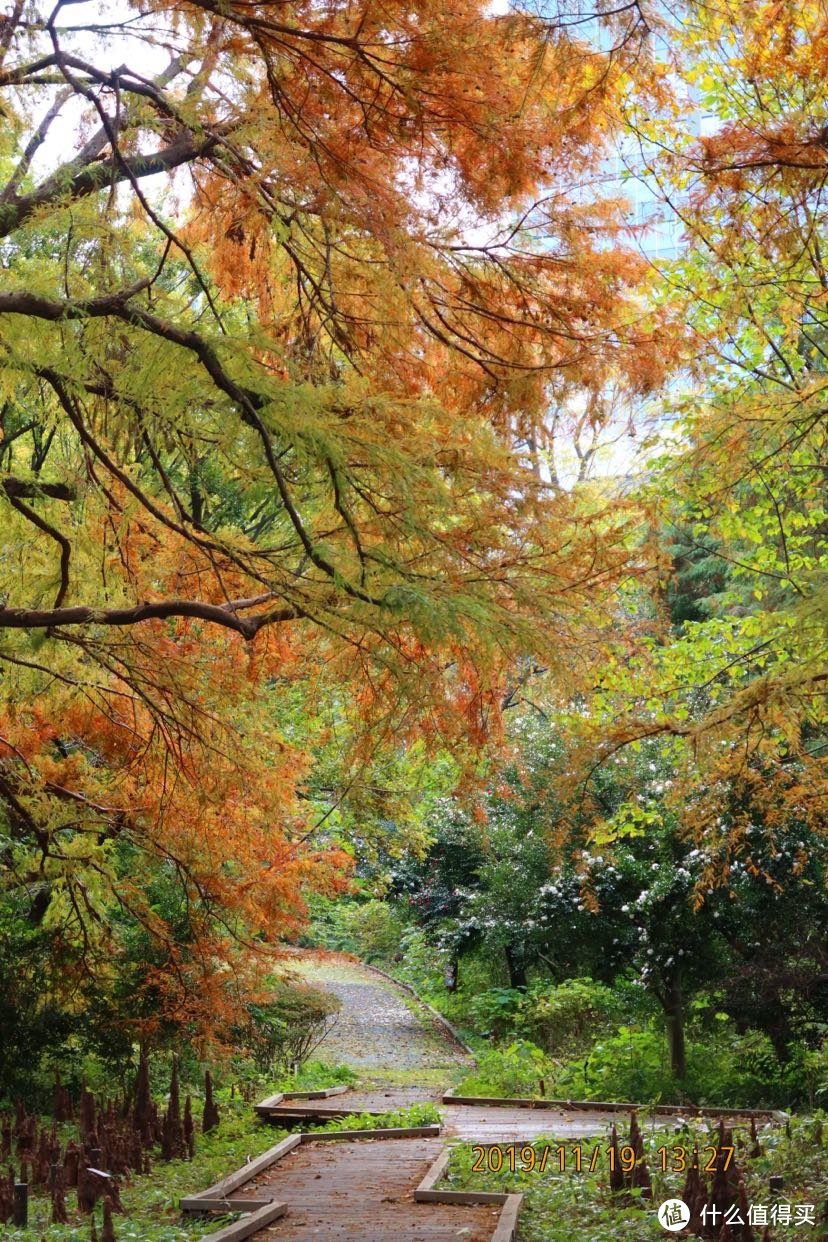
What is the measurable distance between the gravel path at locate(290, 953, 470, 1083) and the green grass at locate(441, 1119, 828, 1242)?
3902 millimetres

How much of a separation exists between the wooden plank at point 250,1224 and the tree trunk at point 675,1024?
5.94 m

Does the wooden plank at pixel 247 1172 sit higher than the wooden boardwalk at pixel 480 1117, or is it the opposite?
the wooden plank at pixel 247 1172

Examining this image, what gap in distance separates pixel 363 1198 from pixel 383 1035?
1019 cm

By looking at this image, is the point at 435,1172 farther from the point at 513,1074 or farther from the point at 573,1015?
the point at 573,1015

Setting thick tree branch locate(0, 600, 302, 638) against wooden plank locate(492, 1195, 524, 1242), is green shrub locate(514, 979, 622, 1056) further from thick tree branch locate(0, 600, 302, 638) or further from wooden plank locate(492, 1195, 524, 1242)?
thick tree branch locate(0, 600, 302, 638)

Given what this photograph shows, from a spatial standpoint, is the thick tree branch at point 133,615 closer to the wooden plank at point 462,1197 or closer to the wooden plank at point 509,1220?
the wooden plank at point 509,1220

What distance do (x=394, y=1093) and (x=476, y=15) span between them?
9.56 m

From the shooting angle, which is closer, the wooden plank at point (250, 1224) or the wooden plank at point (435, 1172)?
the wooden plank at point (250, 1224)

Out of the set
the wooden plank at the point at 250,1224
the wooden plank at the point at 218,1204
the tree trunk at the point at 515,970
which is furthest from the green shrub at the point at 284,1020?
the wooden plank at the point at 250,1224

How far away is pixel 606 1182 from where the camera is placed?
618 centimetres

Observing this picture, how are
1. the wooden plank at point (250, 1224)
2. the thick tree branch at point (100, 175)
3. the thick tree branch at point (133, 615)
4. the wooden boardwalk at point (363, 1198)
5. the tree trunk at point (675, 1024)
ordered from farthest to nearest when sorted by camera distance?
the tree trunk at point (675, 1024) → the wooden boardwalk at point (363, 1198) → the thick tree branch at point (100, 175) → the wooden plank at point (250, 1224) → the thick tree branch at point (133, 615)

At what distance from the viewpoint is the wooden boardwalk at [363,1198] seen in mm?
5473

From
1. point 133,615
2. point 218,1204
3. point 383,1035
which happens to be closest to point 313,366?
point 133,615

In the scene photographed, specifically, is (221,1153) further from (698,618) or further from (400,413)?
(698,618)
